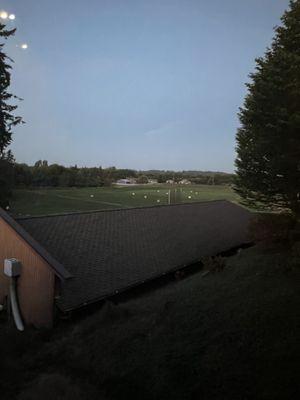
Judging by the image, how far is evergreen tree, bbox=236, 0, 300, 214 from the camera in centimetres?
1195

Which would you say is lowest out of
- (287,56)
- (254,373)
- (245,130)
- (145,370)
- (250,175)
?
(145,370)

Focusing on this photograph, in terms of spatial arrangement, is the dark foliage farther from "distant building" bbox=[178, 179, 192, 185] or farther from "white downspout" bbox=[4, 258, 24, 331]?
"white downspout" bbox=[4, 258, 24, 331]

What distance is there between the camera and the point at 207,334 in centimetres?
802

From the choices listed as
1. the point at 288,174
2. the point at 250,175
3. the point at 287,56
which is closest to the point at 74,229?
the point at 250,175

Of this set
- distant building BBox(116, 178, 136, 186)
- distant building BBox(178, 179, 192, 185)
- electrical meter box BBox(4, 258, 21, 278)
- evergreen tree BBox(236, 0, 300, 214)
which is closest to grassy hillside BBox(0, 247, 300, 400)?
electrical meter box BBox(4, 258, 21, 278)

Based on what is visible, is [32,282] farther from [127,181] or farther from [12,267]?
[127,181]

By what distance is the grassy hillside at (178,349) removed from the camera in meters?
6.62

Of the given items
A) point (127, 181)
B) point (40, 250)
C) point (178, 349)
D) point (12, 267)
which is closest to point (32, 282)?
point (12, 267)

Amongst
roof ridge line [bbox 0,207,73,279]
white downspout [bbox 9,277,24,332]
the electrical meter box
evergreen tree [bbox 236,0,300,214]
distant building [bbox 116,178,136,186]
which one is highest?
evergreen tree [bbox 236,0,300,214]

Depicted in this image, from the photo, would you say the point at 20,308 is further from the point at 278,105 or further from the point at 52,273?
the point at 278,105

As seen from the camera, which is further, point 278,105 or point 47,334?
point 278,105

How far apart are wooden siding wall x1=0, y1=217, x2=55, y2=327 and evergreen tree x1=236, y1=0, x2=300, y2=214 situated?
30.9ft

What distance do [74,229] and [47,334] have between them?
5.61 meters

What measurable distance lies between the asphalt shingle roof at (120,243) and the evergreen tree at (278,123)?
4.96m
